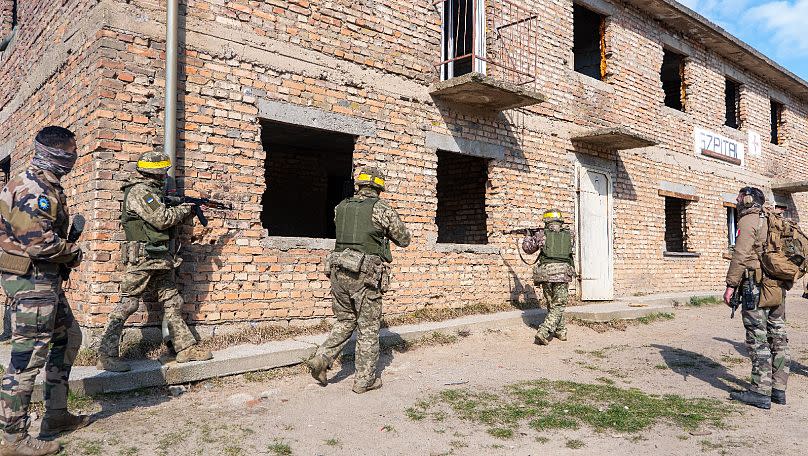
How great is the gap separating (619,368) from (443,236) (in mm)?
4387

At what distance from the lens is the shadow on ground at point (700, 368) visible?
5.14 m

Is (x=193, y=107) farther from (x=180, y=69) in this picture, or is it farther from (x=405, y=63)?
(x=405, y=63)

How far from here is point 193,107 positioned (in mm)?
5516

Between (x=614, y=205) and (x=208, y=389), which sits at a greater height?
(x=614, y=205)

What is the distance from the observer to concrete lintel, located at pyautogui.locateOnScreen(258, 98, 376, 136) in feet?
19.7

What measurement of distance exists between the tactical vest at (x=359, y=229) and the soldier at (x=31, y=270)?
80.7 inches

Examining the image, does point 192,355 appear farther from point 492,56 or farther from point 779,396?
point 492,56

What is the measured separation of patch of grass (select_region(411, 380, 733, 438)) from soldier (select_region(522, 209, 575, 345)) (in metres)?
2.05

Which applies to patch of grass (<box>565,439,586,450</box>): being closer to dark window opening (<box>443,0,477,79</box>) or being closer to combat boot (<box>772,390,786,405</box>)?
combat boot (<box>772,390,786,405</box>)

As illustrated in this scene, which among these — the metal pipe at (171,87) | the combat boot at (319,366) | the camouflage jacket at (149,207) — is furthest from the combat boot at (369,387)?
the metal pipe at (171,87)

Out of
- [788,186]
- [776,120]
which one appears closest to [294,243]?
[788,186]

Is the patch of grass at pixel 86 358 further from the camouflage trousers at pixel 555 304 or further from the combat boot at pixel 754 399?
the combat boot at pixel 754 399

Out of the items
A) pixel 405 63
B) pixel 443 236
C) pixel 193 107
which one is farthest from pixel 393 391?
A: pixel 443 236

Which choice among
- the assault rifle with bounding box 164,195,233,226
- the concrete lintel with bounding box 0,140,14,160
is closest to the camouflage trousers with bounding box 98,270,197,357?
the assault rifle with bounding box 164,195,233,226
